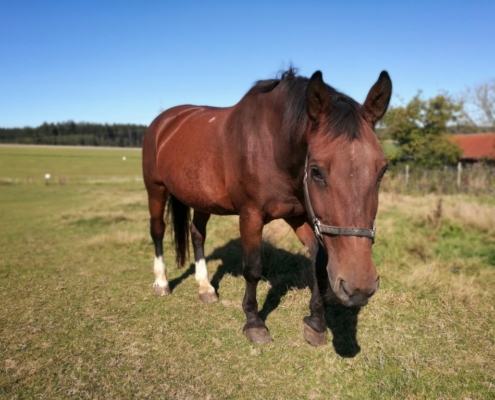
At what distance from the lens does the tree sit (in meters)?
19.1

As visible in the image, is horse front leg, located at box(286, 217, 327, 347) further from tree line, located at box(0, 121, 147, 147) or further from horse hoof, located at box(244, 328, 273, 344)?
tree line, located at box(0, 121, 147, 147)

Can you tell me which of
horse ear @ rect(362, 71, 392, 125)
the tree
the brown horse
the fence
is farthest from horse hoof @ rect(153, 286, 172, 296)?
the tree

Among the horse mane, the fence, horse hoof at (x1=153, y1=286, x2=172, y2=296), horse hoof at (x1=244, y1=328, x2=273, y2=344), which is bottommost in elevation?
the fence

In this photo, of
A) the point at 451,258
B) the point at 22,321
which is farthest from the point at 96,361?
the point at 451,258

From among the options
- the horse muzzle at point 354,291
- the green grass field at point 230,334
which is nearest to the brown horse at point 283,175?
the horse muzzle at point 354,291

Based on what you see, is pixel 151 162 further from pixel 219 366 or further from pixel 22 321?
pixel 219 366

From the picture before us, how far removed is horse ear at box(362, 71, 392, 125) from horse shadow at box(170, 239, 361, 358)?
60.0 inches

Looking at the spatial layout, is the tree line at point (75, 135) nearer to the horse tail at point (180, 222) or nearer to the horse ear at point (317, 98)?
the horse tail at point (180, 222)

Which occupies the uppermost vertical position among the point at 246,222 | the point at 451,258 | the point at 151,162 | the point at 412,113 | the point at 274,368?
the point at 412,113

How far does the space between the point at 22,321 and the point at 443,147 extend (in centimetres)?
2035

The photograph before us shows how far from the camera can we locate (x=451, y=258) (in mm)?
6500

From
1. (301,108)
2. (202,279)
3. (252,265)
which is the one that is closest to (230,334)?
(252,265)

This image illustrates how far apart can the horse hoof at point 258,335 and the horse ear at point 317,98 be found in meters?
2.02

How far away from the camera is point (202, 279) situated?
456 cm
